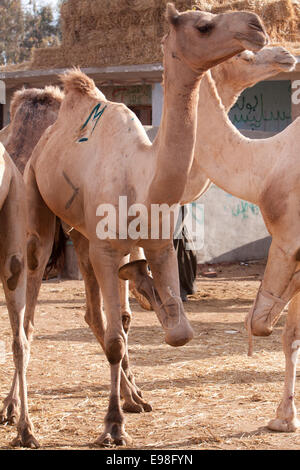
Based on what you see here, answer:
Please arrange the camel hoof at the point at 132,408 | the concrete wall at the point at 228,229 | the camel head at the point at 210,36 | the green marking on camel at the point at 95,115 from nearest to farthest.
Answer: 1. the camel head at the point at 210,36
2. the green marking on camel at the point at 95,115
3. the camel hoof at the point at 132,408
4. the concrete wall at the point at 228,229

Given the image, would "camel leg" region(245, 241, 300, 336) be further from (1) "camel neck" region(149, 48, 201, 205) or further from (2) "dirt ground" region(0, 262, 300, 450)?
(1) "camel neck" region(149, 48, 201, 205)

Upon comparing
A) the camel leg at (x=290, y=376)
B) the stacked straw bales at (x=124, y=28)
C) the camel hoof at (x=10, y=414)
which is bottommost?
the camel hoof at (x=10, y=414)

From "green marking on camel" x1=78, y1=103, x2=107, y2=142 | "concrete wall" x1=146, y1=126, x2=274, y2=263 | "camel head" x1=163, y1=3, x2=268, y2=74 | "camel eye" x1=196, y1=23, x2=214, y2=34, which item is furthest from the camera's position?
"concrete wall" x1=146, y1=126, x2=274, y2=263

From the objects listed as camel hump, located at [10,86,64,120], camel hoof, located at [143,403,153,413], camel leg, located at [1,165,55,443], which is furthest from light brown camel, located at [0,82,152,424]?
camel hoof, located at [143,403,153,413]

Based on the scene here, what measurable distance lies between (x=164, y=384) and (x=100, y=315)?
881 millimetres

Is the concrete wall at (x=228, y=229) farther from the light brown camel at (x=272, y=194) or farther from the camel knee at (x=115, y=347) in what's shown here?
the camel knee at (x=115, y=347)

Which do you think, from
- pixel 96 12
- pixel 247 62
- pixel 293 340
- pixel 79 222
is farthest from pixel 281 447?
pixel 96 12

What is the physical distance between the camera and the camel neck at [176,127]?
396cm

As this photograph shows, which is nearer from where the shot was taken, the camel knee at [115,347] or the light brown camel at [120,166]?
the light brown camel at [120,166]

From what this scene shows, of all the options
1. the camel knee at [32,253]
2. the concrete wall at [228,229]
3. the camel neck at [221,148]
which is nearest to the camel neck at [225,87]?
the camel neck at [221,148]

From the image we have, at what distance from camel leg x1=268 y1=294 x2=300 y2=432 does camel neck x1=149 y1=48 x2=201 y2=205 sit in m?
1.32

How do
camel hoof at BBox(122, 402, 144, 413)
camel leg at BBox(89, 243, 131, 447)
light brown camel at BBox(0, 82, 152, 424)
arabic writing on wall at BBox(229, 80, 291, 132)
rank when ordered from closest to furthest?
camel leg at BBox(89, 243, 131, 447) → camel hoof at BBox(122, 402, 144, 413) → light brown camel at BBox(0, 82, 152, 424) → arabic writing on wall at BBox(229, 80, 291, 132)

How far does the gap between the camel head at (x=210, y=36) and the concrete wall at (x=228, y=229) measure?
9067 mm

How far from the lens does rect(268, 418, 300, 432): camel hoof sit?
15.2 ft
